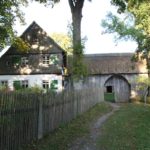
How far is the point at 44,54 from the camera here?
51.9 m

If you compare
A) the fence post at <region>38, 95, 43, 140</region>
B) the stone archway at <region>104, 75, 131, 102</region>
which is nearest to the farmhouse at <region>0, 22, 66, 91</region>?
the stone archway at <region>104, 75, 131, 102</region>

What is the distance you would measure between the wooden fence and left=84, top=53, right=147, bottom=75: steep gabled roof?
123 ft

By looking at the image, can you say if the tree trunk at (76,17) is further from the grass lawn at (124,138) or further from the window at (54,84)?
the window at (54,84)

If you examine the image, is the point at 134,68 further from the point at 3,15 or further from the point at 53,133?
the point at 53,133

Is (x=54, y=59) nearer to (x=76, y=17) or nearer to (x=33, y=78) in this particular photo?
(x=33, y=78)

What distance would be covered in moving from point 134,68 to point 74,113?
113 ft

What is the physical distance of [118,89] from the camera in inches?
2227

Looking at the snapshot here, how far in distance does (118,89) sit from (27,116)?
4406cm

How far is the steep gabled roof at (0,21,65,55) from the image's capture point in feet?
168

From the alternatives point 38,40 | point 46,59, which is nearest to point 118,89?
point 46,59

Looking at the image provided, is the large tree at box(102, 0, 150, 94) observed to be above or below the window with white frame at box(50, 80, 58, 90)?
above

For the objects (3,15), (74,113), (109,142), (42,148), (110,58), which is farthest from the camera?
(110,58)

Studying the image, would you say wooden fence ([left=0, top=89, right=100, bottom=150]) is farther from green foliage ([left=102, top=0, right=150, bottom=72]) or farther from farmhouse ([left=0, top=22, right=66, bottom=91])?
farmhouse ([left=0, top=22, right=66, bottom=91])

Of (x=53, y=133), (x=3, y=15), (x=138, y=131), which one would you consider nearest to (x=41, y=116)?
(x=53, y=133)
